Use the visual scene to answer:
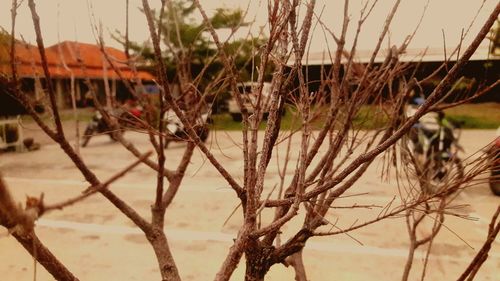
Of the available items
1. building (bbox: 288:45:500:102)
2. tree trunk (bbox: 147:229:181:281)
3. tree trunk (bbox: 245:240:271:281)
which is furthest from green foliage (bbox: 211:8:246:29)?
tree trunk (bbox: 147:229:181:281)

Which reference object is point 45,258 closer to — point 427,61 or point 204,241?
point 427,61

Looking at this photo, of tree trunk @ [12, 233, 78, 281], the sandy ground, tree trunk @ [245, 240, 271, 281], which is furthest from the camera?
the sandy ground

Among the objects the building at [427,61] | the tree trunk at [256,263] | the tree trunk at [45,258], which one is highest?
the building at [427,61]

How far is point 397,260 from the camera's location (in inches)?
179

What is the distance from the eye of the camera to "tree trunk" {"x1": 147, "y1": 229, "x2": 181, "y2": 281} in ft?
5.55

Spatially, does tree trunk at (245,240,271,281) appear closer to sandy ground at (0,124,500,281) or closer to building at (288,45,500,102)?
building at (288,45,500,102)

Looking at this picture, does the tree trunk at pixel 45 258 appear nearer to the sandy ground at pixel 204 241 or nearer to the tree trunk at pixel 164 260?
the tree trunk at pixel 164 260

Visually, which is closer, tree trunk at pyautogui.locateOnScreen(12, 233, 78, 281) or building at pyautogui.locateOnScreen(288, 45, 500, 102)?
tree trunk at pyautogui.locateOnScreen(12, 233, 78, 281)

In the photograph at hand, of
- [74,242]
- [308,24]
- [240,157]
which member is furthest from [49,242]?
[240,157]

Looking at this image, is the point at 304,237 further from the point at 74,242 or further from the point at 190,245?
the point at 74,242

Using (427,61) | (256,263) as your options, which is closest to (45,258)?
(256,263)

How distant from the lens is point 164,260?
1.70m

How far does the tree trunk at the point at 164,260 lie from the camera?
1.69 m

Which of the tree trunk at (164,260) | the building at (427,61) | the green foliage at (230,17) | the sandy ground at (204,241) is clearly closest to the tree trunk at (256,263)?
the tree trunk at (164,260)
